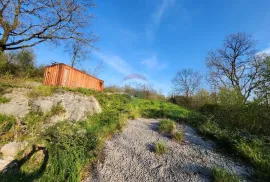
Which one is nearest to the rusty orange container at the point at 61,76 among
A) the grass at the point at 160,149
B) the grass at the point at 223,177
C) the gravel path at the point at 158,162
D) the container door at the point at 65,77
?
the container door at the point at 65,77

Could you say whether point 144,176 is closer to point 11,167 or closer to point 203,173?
point 203,173

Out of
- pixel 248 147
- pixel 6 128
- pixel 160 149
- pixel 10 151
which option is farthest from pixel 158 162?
pixel 6 128

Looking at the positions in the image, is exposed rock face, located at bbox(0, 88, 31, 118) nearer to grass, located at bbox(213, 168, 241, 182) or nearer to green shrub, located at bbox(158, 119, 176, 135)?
A: green shrub, located at bbox(158, 119, 176, 135)

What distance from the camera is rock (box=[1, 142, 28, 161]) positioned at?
336 cm

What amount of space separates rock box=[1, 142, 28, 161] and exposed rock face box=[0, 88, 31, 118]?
185 cm

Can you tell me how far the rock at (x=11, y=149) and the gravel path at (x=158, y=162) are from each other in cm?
210

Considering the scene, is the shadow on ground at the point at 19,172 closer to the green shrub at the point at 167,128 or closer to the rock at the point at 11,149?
the rock at the point at 11,149

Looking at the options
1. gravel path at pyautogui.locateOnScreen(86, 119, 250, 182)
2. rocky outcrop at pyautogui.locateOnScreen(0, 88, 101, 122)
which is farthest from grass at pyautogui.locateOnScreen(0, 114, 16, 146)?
gravel path at pyautogui.locateOnScreen(86, 119, 250, 182)

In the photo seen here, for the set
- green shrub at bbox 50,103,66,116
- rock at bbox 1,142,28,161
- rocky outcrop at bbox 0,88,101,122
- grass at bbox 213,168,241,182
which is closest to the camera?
grass at bbox 213,168,241,182

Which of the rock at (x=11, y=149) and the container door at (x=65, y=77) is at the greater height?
the container door at (x=65, y=77)

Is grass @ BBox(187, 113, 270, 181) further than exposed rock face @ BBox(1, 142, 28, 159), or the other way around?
exposed rock face @ BBox(1, 142, 28, 159)

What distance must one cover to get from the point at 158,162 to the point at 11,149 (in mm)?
3682

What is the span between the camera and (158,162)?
11.0 ft

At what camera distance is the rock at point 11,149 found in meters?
3.36
